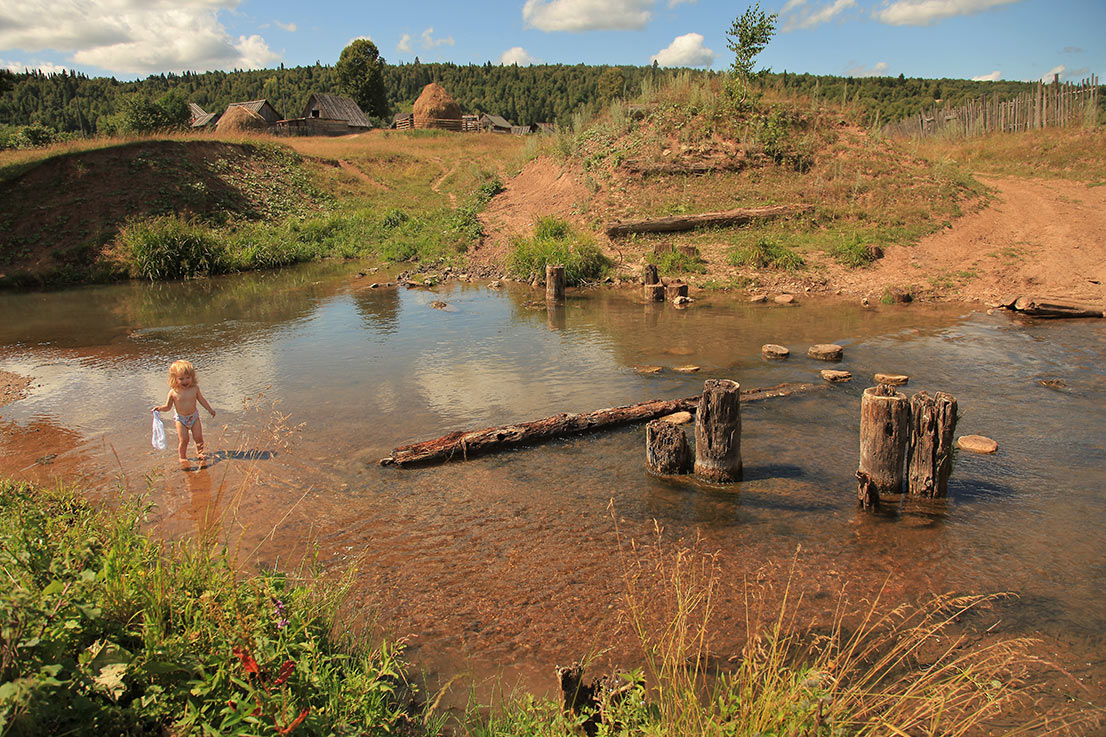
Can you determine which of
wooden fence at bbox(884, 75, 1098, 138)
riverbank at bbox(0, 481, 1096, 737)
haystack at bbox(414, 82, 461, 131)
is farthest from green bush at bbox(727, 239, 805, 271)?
haystack at bbox(414, 82, 461, 131)

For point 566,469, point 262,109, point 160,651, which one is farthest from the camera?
point 262,109

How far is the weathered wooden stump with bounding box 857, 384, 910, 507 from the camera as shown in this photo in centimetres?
556

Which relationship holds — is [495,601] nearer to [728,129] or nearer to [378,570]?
[378,570]

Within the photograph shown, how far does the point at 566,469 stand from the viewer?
21.4 feet

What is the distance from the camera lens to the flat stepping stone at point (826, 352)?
31.9 ft

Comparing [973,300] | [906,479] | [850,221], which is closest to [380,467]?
[906,479]

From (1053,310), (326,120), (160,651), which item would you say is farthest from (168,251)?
(326,120)

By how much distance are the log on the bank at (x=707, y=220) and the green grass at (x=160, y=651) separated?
1572 cm

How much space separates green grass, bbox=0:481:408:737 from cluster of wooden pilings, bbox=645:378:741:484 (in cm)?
342

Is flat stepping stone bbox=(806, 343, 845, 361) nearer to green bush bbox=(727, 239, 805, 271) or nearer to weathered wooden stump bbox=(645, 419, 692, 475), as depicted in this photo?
weathered wooden stump bbox=(645, 419, 692, 475)

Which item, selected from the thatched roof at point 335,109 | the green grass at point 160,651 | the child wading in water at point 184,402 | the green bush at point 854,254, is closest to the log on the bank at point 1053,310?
the green bush at point 854,254

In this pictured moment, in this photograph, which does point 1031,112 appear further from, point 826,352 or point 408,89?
point 408,89

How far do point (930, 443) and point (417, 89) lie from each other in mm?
126137

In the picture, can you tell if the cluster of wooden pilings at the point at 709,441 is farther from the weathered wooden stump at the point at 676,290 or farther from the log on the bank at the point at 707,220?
the log on the bank at the point at 707,220
